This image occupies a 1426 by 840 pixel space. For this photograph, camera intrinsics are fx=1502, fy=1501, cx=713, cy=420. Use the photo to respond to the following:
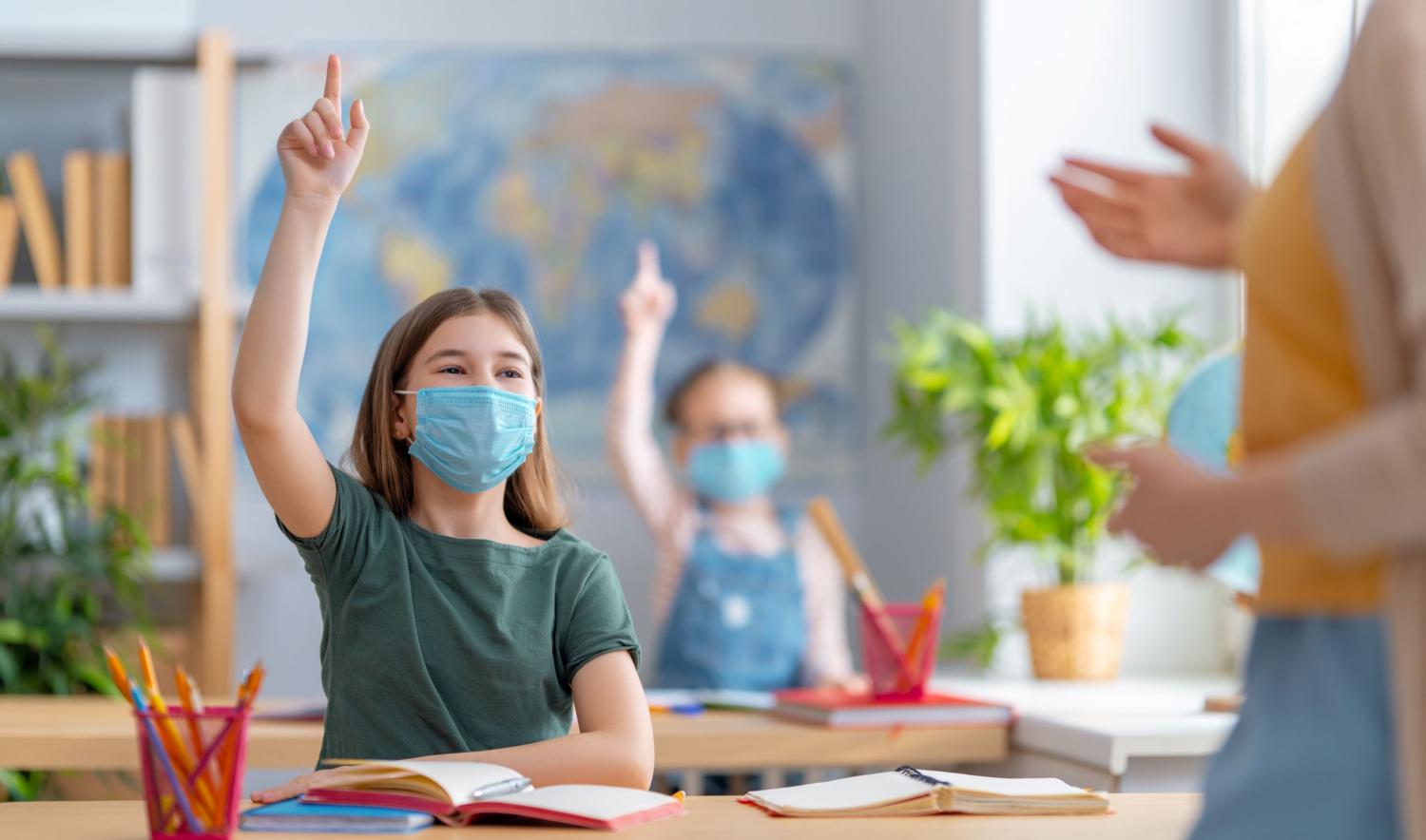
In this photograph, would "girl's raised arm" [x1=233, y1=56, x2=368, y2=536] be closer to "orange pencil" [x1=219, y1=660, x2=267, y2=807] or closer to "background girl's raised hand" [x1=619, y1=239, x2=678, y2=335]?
"orange pencil" [x1=219, y1=660, x2=267, y2=807]

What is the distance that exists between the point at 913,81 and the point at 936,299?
473mm

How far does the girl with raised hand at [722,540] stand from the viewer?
2.76 meters

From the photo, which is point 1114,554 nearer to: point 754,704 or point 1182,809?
point 754,704

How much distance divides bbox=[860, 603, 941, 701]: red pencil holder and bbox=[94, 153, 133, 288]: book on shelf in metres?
1.75

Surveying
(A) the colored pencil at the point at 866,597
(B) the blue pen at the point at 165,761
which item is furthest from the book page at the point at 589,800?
(A) the colored pencil at the point at 866,597

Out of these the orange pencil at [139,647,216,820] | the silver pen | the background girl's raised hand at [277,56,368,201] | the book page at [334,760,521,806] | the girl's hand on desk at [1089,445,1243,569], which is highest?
the background girl's raised hand at [277,56,368,201]

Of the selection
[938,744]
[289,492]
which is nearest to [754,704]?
[938,744]

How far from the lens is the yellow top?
0.75 m

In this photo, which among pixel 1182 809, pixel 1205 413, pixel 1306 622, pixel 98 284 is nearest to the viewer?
pixel 1306 622

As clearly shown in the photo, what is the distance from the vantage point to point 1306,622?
2.50 feet

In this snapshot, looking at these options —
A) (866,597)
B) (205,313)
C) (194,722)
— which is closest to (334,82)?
(194,722)

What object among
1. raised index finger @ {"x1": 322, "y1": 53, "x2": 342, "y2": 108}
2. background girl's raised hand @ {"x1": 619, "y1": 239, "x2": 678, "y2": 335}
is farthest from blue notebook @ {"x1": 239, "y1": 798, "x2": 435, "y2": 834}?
background girl's raised hand @ {"x1": 619, "y1": 239, "x2": 678, "y2": 335}

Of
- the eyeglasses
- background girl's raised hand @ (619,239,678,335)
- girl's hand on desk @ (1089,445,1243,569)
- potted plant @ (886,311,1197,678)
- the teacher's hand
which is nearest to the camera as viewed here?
girl's hand on desk @ (1089,445,1243,569)

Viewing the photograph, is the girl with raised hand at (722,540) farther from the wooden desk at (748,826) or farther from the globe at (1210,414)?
the wooden desk at (748,826)
